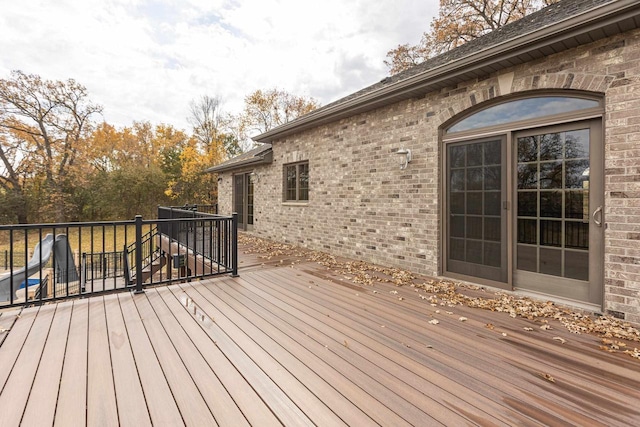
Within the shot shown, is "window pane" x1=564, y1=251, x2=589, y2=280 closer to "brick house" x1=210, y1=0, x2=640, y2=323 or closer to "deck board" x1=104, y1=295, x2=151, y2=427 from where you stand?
"brick house" x1=210, y1=0, x2=640, y2=323

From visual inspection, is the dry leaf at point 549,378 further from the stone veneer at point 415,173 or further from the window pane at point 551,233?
the window pane at point 551,233

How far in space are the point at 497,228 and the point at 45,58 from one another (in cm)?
1978

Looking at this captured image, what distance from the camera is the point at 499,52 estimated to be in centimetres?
344

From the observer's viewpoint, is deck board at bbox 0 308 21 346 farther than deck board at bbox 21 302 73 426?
Yes

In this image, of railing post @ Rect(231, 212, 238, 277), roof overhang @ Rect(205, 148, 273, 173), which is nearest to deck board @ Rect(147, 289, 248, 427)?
railing post @ Rect(231, 212, 238, 277)

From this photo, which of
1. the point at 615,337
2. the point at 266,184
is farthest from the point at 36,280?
the point at 615,337

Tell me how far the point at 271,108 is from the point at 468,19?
12.9 meters

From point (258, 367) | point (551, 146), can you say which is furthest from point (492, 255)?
point (258, 367)

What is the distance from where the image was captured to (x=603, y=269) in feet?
9.87

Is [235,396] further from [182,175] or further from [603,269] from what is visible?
[182,175]

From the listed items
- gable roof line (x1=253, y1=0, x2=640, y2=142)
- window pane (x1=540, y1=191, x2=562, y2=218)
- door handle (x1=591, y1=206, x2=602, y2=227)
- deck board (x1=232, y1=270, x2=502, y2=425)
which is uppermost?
gable roof line (x1=253, y1=0, x2=640, y2=142)

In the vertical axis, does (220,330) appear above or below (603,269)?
below

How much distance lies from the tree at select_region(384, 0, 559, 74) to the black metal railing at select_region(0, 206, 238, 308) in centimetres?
1105

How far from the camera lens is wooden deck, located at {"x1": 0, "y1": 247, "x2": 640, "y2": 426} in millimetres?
1586
